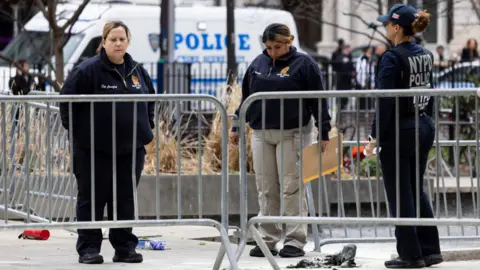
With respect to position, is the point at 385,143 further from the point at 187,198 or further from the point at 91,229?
the point at 187,198

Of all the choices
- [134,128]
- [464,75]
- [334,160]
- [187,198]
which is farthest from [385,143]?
[464,75]

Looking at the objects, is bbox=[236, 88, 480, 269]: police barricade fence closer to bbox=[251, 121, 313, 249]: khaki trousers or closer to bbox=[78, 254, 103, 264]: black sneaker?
bbox=[251, 121, 313, 249]: khaki trousers

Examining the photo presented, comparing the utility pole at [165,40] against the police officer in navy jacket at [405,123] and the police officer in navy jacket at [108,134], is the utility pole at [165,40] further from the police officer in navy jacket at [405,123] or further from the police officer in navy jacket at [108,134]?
the police officer in navy jacket at [405,123]

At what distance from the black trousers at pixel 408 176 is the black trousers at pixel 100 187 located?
165 centimetres

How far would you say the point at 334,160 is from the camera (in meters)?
8.82

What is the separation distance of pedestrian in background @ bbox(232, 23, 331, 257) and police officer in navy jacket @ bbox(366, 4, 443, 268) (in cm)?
92

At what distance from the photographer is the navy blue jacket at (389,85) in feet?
27.5

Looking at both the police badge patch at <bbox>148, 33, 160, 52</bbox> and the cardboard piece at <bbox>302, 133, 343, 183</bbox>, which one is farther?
the police badge patch at <bbox>148, 33, 160, 52</bbox>

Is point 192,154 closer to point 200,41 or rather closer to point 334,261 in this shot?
point 334,261

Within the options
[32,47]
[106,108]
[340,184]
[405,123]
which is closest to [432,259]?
[340,184]

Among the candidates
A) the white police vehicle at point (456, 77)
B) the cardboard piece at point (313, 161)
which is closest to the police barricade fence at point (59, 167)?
the cardboard piece at point (313, 161)

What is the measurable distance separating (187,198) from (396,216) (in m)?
4.84

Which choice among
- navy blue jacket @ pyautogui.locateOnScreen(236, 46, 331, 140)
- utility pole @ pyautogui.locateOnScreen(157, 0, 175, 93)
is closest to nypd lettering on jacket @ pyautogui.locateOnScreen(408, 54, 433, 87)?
navy blue jacket @ pyautogui.locateOnScreen(236, 46, 331, 140)

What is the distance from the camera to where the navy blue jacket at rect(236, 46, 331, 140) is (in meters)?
9.37
